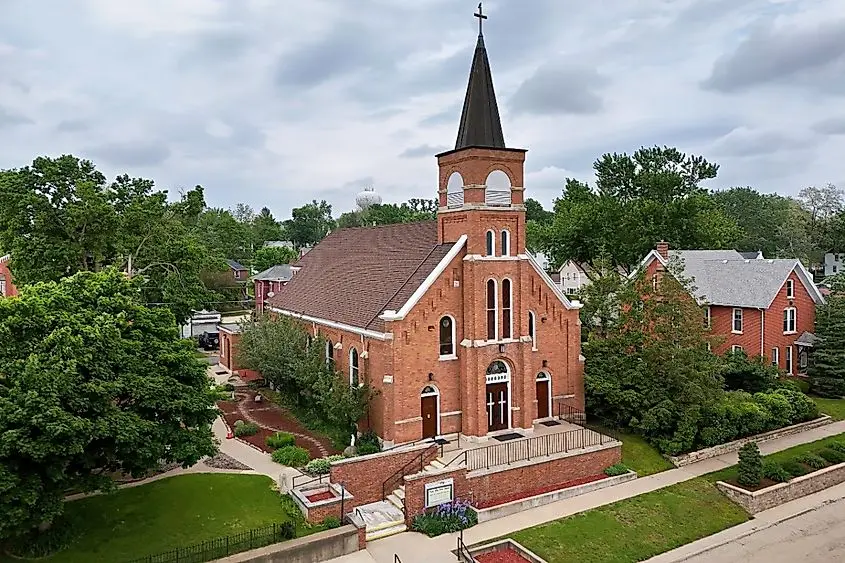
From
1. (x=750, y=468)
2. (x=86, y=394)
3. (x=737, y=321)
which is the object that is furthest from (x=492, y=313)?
(x=737, y=321)

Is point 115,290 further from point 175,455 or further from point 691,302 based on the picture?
point 691,302

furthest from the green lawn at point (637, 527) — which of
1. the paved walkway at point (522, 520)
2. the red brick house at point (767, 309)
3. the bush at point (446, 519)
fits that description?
the red brick house at point (767, 309)

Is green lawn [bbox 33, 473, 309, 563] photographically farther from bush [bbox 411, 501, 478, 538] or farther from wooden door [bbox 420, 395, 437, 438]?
wooden door [bbox 420, 395, 437, 438]

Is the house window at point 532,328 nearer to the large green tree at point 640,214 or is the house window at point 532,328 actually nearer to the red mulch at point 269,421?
the red mulch at point 269,421

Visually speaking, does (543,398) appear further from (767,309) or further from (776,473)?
(767,309)

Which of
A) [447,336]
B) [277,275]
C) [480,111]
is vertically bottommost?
[447,336]

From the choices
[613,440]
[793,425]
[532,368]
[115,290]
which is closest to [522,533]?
[613,440]
